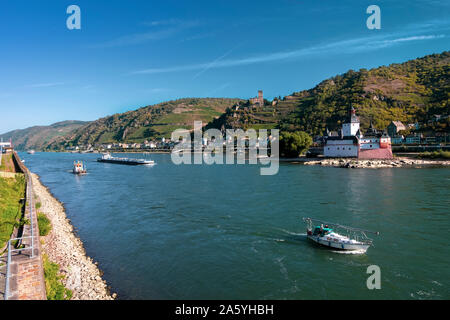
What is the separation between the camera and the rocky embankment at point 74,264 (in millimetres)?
14383

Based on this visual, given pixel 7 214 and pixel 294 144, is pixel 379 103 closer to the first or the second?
pixel 294 144

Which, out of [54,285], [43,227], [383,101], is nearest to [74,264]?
[54,285]

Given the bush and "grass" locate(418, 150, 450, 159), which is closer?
the bush

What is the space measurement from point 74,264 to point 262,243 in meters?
12.9

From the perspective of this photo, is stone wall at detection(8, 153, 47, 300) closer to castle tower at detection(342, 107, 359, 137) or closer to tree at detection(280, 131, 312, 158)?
tree at detection(280, 131, 312, 158)

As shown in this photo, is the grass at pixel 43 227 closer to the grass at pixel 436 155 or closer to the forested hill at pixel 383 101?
the grass at pixel 436 155

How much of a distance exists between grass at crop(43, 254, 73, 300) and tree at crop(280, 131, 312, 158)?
87.5 metres

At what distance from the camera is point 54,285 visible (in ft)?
45.5

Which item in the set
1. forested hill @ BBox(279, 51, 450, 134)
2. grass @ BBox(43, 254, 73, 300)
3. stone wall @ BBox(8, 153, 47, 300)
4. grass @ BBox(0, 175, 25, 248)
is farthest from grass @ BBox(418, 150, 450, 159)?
grass @ BBox(0, 175, 25, 248)

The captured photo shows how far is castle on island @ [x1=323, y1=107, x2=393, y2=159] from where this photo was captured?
8262cm

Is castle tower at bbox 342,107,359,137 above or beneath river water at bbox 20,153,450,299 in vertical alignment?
above

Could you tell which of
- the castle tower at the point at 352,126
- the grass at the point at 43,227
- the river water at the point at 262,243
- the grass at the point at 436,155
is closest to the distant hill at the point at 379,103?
the castle tower at the point at 352,126
